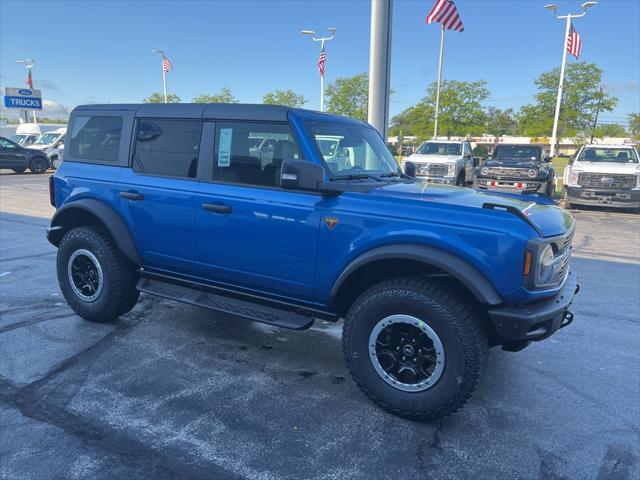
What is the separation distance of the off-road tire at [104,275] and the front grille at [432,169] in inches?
507

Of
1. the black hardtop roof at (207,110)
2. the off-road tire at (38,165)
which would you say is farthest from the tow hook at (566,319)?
the off-road tire at (38,165)

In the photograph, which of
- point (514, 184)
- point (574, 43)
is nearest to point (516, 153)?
point (514, 184)

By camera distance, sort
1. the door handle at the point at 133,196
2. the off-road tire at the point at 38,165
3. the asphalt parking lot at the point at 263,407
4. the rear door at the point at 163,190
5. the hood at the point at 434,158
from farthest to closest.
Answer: the off-road tire at the point at 38,165, the hood at the point at 434,158, the door handle at the point at 133,196, the rear door at the point at 163,190, the asphalt parking lot at the point at 263,407

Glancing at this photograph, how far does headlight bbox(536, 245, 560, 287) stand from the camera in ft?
9.22

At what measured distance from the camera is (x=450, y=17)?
15.6 meters

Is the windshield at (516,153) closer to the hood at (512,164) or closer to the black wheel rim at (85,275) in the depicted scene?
the hood at (512,164)

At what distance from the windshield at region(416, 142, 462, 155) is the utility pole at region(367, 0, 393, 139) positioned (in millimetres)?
7058

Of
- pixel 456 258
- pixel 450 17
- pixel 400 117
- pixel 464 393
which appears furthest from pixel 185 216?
pixel 400 117

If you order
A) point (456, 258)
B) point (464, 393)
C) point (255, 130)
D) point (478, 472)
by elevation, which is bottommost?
point (478, 472)

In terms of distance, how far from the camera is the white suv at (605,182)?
42.8 feet

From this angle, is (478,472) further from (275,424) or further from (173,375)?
(173,375)

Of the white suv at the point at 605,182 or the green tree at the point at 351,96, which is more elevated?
the green tree at the point at 351,96

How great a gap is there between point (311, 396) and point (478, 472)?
120cm

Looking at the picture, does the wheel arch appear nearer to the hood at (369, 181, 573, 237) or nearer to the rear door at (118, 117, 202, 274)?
the hood at (369, 181, 573, 237)
